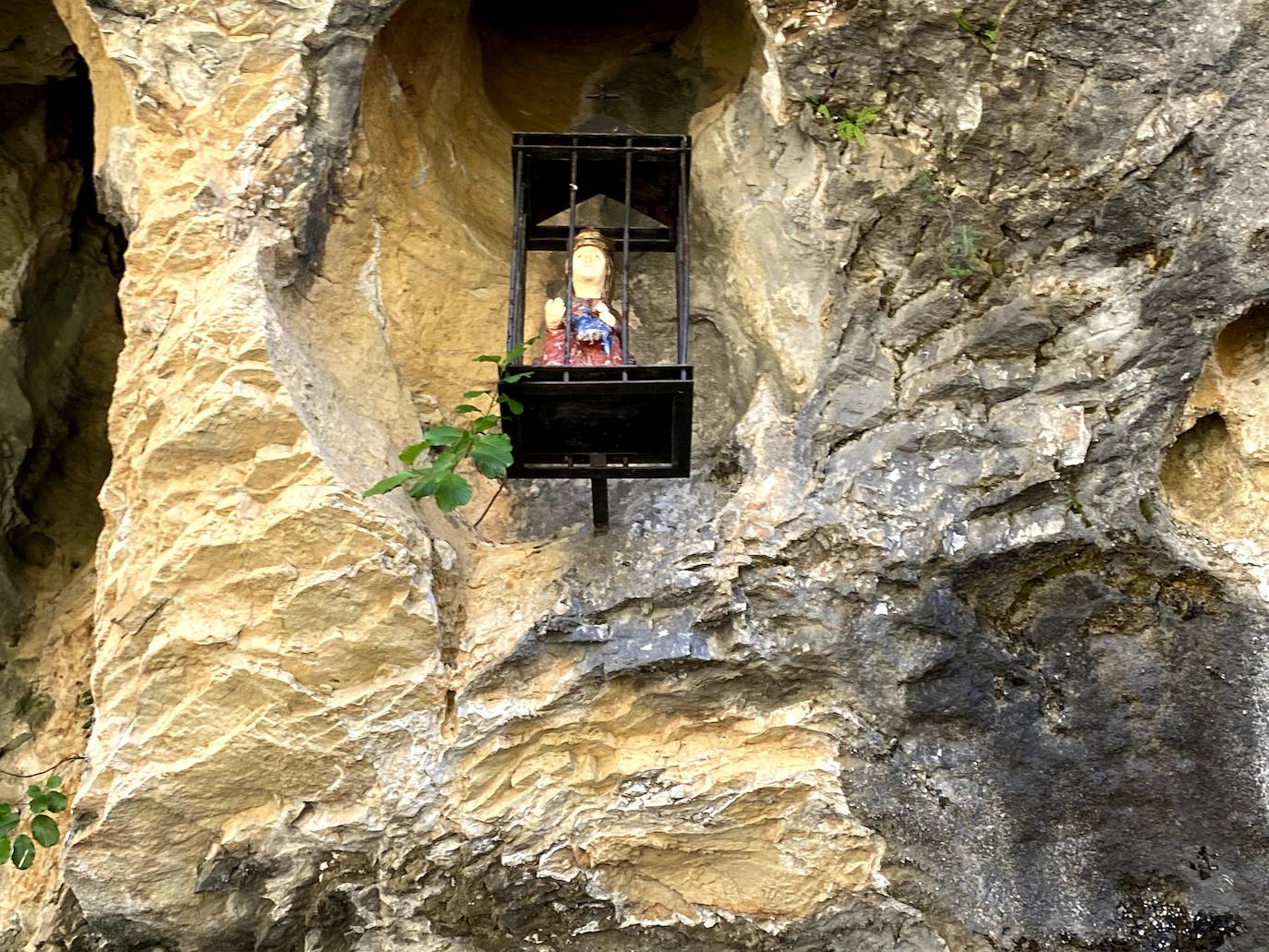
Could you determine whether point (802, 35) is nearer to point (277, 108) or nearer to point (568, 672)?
point (277, 108)

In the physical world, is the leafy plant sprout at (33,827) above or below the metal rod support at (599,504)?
below

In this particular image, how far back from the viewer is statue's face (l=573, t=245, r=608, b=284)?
2768 millimetres

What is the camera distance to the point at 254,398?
8.57ft

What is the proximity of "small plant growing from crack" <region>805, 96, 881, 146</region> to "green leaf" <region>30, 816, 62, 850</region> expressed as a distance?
2.71 metres

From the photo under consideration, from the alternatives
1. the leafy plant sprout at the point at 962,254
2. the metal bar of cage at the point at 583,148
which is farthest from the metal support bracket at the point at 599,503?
the leafy plant sprout at the point at 962,254

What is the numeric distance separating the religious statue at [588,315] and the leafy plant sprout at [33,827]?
1.79 m

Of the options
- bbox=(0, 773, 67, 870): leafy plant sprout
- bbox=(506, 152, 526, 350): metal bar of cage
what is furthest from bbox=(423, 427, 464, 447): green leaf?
bbox=(0, 773, 67, 870): leafy plant sprout

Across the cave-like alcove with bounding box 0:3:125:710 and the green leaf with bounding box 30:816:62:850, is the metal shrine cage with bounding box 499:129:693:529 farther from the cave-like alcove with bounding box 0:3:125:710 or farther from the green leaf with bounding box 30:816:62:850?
the cave-like alcove with bounding box 0:3:125:710

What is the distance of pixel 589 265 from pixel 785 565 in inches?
35.4

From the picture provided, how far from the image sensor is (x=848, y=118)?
9.03 ft

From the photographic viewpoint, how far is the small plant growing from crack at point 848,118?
108 inches

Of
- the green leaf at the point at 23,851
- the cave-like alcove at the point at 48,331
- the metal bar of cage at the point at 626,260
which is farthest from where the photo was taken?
the cave-like alcove at the point at 48,331

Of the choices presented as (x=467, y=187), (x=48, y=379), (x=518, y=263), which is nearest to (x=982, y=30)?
(x=518, y=263)

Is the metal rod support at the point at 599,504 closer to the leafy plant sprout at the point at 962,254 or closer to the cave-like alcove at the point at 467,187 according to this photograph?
the cave-like alcove at the point at 467,187
